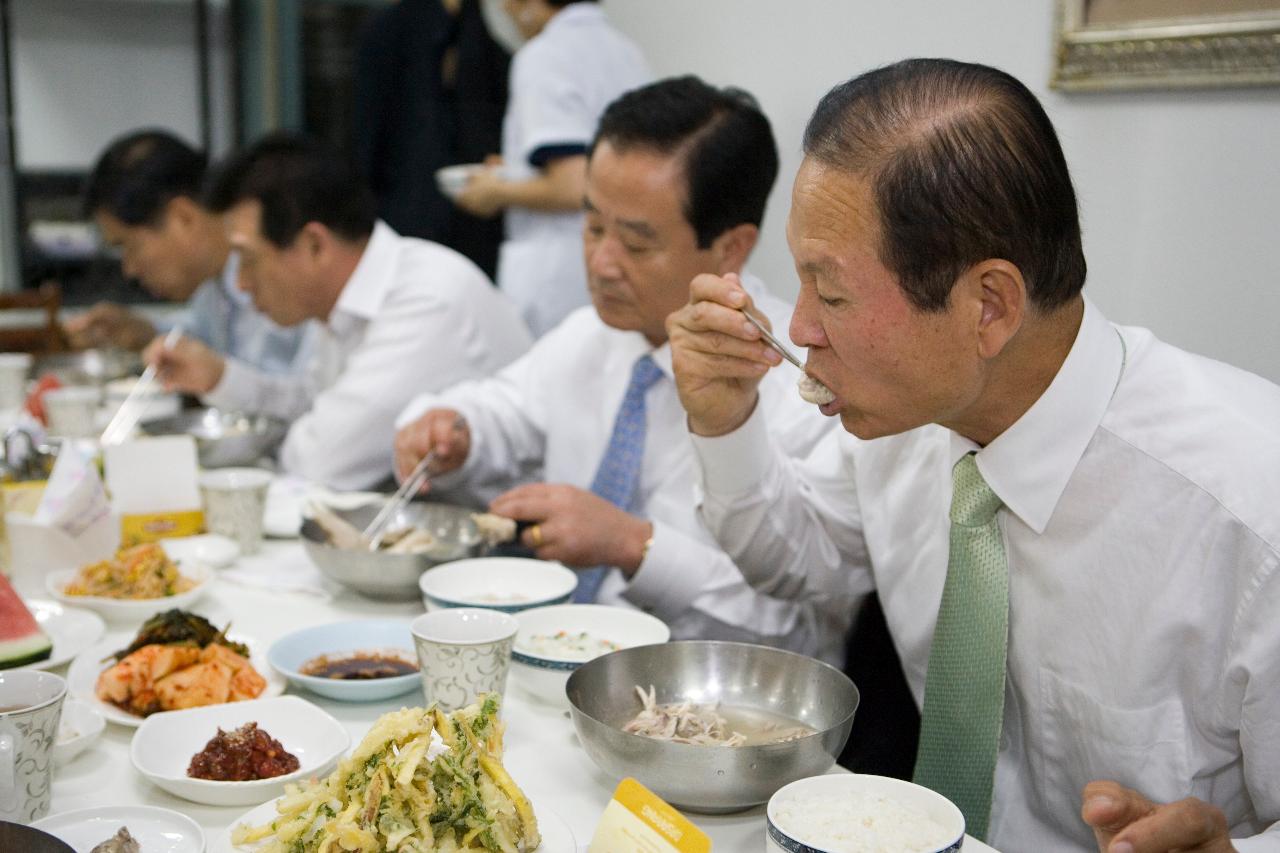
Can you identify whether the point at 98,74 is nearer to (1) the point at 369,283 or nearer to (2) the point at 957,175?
(1) the point at 369,283

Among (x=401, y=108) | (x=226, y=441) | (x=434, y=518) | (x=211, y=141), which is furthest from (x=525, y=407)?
(x=211, y=141)

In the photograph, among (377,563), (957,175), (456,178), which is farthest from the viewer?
(456,178)

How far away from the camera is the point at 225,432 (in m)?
3.21

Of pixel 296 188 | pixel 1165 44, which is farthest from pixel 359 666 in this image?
pixel 296 188

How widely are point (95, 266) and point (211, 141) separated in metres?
0.89

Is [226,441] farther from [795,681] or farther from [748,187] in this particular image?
[795,681]

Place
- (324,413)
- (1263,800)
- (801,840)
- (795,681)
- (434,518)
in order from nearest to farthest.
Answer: (801,840)
(1263,800)
(795,681)
(434,518)
(324,413)

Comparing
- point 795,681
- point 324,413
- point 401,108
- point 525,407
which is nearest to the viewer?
point 795,681

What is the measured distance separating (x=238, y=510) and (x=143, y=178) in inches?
90.0

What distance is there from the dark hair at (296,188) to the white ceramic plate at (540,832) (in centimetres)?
224

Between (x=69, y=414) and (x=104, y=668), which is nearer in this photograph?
(x=104, y=668)

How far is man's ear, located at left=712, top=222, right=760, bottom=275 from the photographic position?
7.53ft

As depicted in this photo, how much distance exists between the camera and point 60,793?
130cm

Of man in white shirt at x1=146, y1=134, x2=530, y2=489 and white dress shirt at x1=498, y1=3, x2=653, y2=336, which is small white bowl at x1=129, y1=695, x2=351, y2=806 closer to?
man in white shirt at x1=146, y1=134, x2=530, y2=489
